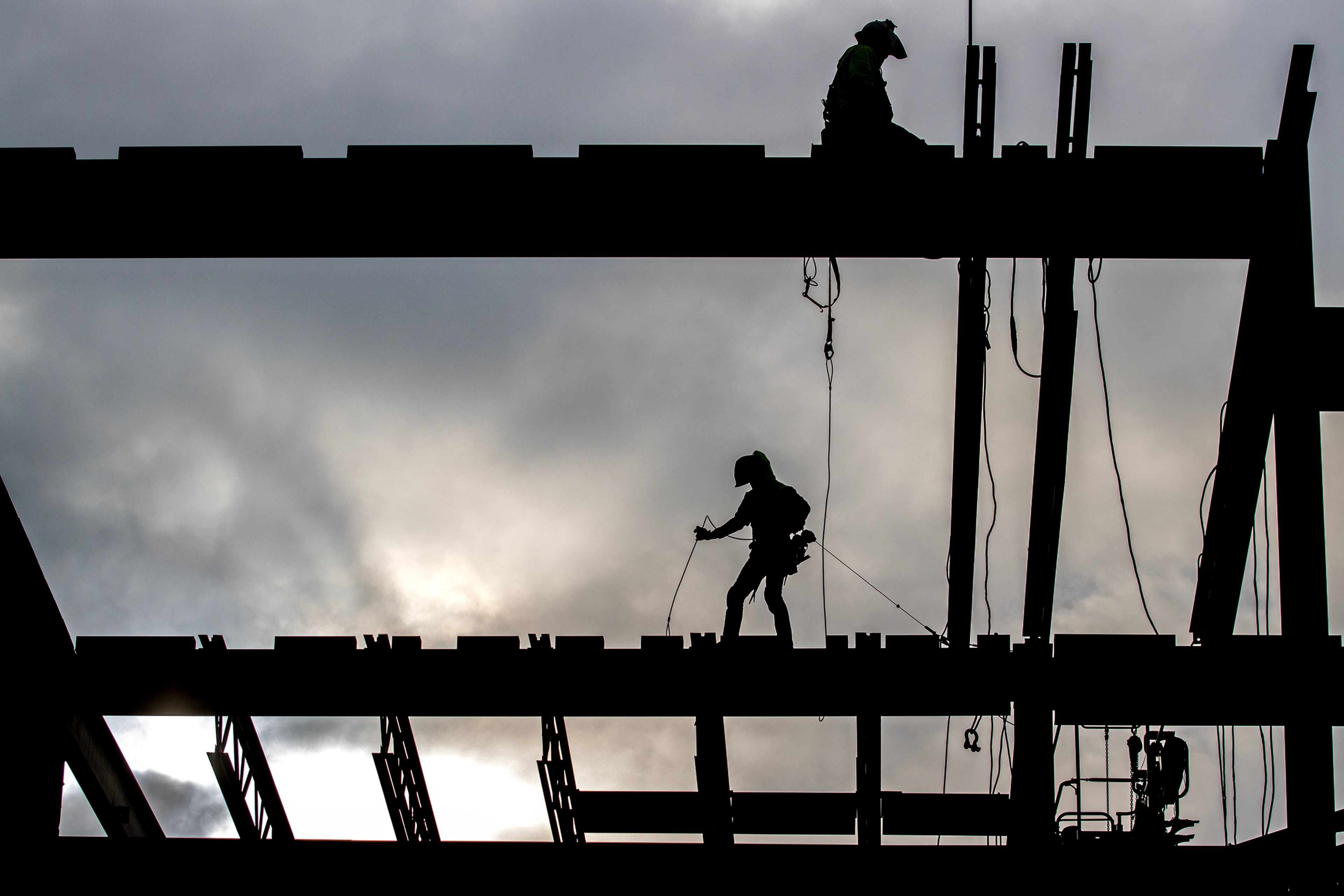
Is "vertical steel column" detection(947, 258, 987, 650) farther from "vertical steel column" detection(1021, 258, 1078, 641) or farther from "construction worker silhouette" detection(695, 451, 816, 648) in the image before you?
"construction worker silhouette" detection(695, 451, 816, 648)

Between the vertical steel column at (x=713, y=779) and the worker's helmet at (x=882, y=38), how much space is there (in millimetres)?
4777

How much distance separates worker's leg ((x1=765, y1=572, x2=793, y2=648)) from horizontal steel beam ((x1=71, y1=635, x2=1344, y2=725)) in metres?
2.22

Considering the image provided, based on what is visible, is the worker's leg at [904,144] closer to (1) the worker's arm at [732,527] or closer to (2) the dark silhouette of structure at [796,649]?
(2) the dark silhouette of structure at [796,649]

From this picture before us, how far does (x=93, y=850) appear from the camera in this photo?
252 inches

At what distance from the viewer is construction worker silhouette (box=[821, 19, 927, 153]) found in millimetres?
6535

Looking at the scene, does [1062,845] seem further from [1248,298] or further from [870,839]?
[1248,298]

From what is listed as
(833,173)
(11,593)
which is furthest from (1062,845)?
(11,593)

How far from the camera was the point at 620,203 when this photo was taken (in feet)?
17.5

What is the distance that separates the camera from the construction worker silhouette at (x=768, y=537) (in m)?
8.97

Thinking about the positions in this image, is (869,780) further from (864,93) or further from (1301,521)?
(864,93)

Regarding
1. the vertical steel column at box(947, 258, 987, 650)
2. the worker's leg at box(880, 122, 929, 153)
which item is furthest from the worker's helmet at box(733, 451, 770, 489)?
the worker's leg at box(880, 122, 929, 153)

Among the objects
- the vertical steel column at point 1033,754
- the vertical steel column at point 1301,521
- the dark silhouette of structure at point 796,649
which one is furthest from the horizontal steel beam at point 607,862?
the vertical steel column at point 1301,521

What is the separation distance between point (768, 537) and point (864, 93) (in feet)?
11.8

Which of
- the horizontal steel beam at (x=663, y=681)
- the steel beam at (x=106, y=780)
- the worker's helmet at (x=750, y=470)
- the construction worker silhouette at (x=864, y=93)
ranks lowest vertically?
the steel beam at (x=106, y=780)
